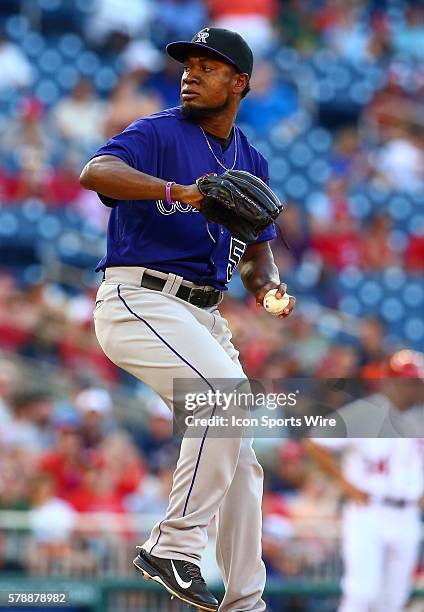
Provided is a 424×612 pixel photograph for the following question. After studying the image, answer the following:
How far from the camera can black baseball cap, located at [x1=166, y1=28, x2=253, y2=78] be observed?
4398mm

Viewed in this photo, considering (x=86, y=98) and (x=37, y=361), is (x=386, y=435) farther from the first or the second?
(x=86, y=98)

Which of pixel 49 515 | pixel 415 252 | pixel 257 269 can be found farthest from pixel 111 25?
pixel 257 269

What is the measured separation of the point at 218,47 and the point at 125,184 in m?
0.66

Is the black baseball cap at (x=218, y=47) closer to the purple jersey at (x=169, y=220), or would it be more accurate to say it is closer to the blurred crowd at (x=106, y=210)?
the purple jersey at (x=169, y=220)

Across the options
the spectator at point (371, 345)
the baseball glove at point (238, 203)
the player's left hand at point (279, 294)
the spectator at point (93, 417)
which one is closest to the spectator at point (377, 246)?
the spectator at point (371, 345)

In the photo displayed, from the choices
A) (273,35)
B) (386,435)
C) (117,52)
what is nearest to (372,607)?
(386,435)

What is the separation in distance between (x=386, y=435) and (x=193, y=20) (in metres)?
7.45

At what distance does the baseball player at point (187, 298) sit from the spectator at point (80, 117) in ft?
21.7

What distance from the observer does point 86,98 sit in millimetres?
11594

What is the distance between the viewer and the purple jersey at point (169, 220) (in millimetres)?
4363

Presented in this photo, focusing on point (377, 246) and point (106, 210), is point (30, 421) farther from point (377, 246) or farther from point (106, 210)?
point (377, 246)

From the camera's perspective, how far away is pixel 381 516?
775cm

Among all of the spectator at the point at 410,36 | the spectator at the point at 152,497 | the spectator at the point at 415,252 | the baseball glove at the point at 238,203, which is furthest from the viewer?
the spectator at the point at 410,36

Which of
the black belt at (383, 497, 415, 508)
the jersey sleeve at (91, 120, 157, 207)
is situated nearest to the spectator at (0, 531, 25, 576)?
the black belt at (383, 497, 415, 508)
